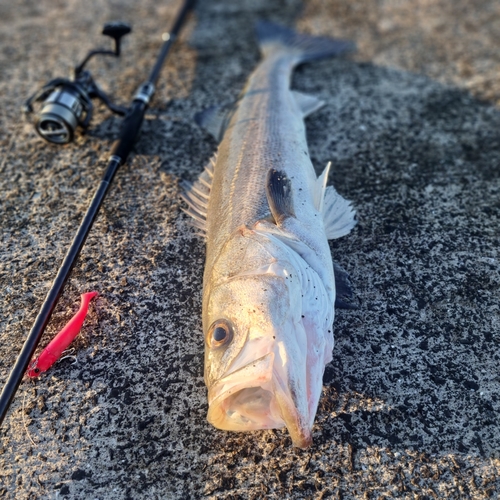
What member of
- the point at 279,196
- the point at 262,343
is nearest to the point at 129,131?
the point at 279,196

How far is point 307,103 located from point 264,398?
2960 mm

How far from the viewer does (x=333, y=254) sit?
3.12m

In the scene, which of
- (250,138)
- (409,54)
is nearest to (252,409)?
(250,138)

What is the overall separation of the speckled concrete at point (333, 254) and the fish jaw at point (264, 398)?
351mm

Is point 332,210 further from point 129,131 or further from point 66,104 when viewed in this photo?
point 66,104

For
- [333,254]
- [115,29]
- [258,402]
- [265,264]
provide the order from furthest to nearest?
[115,29] < [333,254] < [265,264] < [258,402]

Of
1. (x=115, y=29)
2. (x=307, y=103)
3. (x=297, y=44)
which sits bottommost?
(x=307, y=103)

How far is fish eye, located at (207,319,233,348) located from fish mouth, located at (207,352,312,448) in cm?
20

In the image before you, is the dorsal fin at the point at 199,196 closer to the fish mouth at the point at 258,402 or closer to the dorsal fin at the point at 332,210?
the dorsal fin at the point at 332,210

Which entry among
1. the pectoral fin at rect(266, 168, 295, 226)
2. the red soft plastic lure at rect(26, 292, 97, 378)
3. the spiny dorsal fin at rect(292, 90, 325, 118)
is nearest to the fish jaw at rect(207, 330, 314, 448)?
the pectoral fin at rect(266, 168, 295, 226)

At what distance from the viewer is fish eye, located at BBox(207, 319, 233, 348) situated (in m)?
2.22

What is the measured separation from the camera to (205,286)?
104 inches

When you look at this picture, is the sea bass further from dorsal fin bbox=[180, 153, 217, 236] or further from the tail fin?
the tail fin

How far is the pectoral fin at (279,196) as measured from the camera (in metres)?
2.79
